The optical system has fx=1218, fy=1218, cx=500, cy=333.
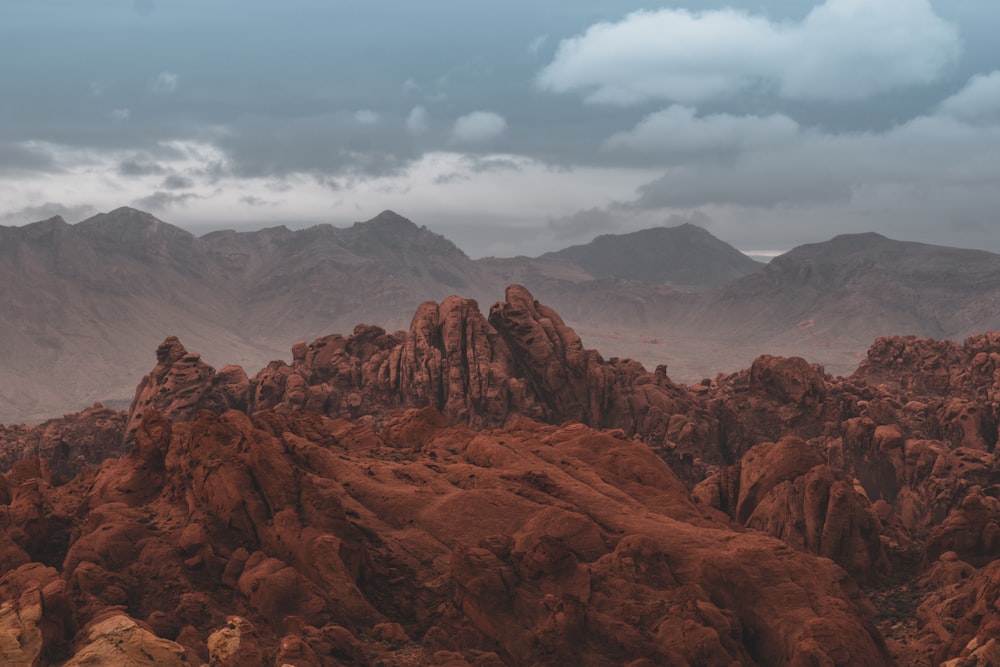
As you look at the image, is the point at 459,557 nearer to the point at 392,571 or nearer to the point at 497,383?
Answer: the point at 392,571

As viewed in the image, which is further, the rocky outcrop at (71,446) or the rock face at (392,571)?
the rocky outcrop at (71,446)

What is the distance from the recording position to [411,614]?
40.8 m

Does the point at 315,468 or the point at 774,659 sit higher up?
the point at 315,468

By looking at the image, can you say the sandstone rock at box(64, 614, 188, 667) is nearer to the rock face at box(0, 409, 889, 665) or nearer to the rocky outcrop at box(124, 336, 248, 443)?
the rock face at box(0, 409, 889, 665)

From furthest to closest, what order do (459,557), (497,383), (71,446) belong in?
(71,446), (497,383), (459,557)

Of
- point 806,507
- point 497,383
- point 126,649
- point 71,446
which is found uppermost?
point 497,383

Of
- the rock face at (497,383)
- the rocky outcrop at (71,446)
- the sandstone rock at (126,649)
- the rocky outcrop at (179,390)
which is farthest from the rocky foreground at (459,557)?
the rocky outcrop at (71,446)

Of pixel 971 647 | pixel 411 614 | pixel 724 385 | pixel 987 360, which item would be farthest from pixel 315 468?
pixel 987 360

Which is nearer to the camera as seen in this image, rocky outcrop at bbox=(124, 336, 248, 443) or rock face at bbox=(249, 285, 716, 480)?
rock face at bbox=(249, 285, 716, 480)

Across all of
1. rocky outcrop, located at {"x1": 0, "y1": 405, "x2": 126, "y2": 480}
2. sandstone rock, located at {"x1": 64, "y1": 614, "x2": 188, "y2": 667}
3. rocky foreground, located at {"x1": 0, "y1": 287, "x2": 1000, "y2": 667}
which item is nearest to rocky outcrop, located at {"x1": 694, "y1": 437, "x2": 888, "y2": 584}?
rocky foreground, located at {"x1": 0, "y1": 287, "x2": 1000, "y2": 667}

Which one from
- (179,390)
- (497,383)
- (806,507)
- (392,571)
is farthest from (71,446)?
(392,571)

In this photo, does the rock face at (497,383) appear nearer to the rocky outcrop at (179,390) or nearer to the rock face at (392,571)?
the rocky outcrop at (179,390)

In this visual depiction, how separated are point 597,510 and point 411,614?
939 centimetres

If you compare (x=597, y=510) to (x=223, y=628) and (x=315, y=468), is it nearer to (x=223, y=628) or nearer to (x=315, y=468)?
(x=315, y=468)
